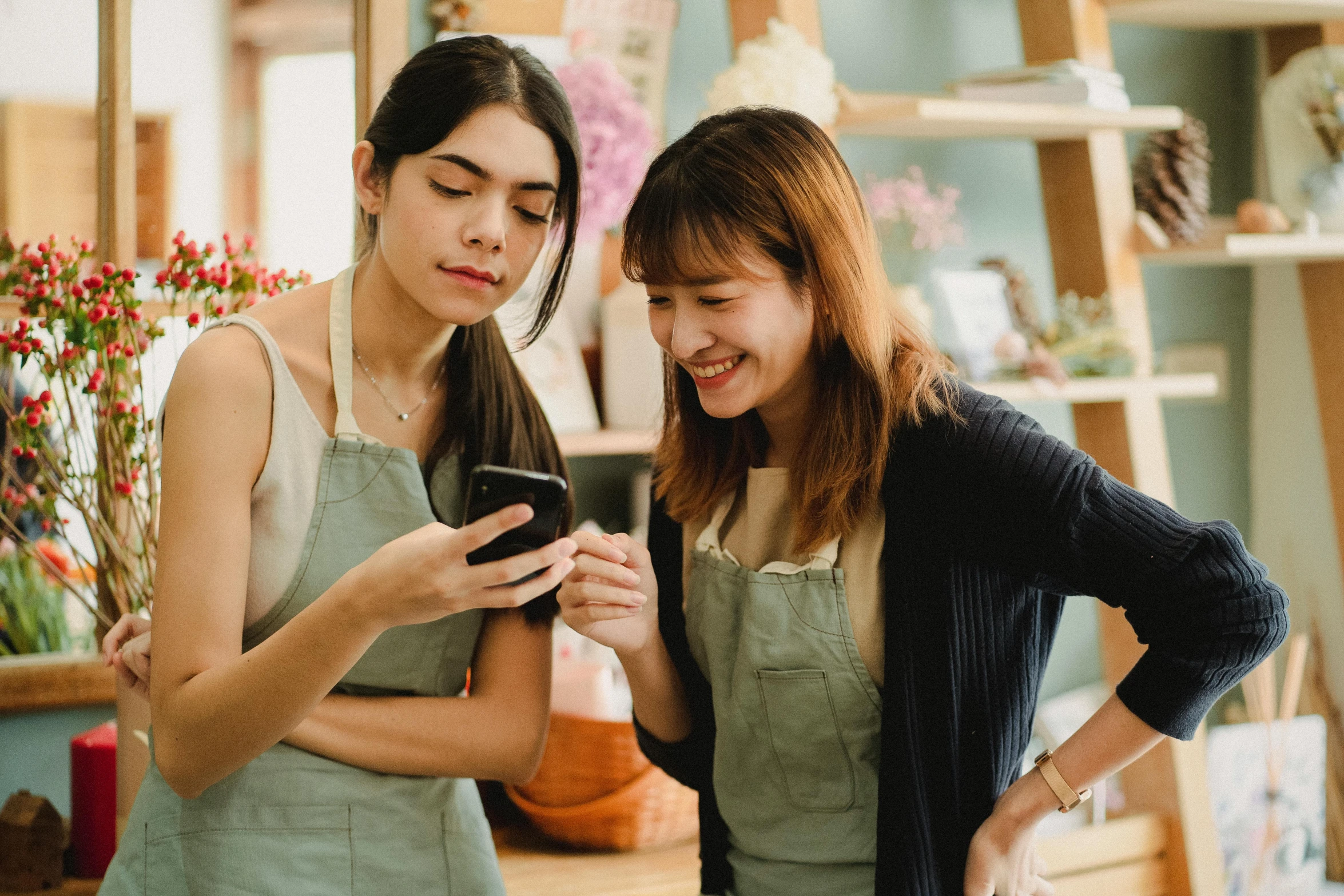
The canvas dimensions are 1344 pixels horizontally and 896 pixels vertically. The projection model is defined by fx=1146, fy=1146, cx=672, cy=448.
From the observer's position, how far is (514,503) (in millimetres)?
981

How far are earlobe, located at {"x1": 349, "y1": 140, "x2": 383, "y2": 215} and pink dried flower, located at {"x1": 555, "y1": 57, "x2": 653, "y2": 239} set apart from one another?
0.77 metres

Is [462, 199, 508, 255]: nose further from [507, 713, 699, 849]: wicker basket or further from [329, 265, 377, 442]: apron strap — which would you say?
[507, 713, 699, 849]: wicker basket

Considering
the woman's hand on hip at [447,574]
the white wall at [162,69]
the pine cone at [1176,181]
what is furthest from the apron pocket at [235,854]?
the pine cone at [1176,181]

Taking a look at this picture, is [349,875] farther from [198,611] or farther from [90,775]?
[90,775]

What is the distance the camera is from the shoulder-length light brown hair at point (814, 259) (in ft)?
4.08

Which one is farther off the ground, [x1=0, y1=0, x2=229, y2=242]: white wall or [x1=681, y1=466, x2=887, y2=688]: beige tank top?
[x1=0, y1=0, x2=229, y2=242]: white wall

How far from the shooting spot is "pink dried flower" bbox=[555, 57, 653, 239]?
6.88 ft

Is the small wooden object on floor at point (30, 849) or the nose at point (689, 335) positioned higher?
the nose at point (689, 335)

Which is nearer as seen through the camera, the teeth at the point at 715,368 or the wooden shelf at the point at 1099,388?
the teeth at the point at 715,368

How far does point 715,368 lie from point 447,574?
0.43 metres

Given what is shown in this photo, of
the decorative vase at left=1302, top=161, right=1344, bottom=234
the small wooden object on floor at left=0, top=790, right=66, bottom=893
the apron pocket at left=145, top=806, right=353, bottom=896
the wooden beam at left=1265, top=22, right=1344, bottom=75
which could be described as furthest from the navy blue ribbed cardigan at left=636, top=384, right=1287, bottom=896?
the wooden beam at left=1265, top=22, right=1344, bottom=75

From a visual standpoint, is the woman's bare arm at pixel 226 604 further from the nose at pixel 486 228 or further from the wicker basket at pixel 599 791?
the wicker basket at pixel 599 791

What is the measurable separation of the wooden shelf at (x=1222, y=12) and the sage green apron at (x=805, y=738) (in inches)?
72.9

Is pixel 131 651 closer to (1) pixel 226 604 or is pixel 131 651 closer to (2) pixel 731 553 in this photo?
(1) pixel 226 604
